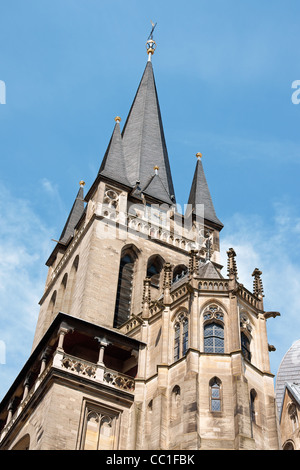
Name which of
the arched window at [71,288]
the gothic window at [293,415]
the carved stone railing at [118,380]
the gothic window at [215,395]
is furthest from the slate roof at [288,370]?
the gothic window at [215,395]

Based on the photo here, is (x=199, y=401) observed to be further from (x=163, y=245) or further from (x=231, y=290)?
(x=163, y=245)

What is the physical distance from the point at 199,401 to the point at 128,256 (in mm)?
15507

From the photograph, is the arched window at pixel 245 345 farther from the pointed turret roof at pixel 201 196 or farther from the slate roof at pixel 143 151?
the pointed turret roof at pixel 201 196

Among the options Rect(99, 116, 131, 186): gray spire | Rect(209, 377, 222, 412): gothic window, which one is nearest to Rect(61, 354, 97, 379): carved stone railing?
Rect(209, 377, 222, 412): gothic window

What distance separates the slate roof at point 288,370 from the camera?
36688 millimetres

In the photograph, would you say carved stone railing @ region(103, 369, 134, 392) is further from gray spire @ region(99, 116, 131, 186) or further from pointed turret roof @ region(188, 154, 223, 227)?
pointed turret roof @ region(188, 154, 223, 227)

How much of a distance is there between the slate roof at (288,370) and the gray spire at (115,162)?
12.4 meters

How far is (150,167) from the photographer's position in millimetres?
48125

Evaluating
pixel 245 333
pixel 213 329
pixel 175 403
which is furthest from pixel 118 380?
pixel 245 333

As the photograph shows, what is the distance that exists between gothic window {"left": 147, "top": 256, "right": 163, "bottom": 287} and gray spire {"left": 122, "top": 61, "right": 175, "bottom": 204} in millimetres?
5341

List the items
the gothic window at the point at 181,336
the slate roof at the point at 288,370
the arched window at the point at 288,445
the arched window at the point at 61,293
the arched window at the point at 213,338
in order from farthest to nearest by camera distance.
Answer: the arched window at the point at 61,293, the slate roof at the point at 288,370, the arched window at the point at 288,445, the gothic window at the point at 181,336, the arched window at the point at 213,338

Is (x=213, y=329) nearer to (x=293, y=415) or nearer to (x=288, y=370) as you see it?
(x=293, y=415)
